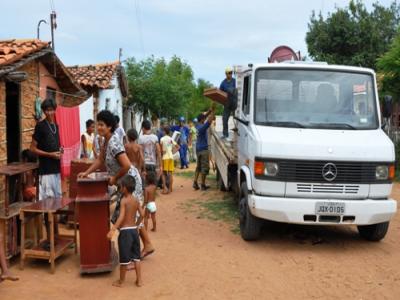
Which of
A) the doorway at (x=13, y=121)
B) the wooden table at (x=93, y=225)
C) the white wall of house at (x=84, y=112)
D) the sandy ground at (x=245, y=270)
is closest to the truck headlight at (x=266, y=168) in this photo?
the sandy ground at (x=245, y=270)

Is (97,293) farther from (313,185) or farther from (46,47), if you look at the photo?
(46,47)

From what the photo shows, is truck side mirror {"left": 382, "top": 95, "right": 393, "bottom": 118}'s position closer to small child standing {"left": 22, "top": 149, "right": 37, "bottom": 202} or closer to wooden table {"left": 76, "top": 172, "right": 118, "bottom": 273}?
wooden table {"left": 76, "top": 172, "right": 118, "bottom": 273}

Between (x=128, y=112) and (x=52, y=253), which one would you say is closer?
(x=52, y=253)

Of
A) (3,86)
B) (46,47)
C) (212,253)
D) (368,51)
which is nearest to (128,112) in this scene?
(368,51)

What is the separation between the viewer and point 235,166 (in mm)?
8664

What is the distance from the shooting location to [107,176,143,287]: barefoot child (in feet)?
16.3

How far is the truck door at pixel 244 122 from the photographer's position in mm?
7057

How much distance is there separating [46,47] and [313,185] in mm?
5716

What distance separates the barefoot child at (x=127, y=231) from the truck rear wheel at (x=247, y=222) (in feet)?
6.75

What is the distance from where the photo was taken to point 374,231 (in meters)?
6.78

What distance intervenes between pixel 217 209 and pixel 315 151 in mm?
3674

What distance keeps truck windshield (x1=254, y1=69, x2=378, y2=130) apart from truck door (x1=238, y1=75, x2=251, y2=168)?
34 centimetres

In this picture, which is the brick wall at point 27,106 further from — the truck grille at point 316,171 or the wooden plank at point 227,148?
the truck grille at point 316,171

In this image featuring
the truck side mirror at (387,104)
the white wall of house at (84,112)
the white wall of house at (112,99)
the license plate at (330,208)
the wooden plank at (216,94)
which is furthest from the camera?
the white wall of house at (112,99)
